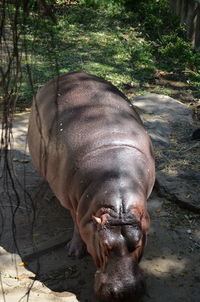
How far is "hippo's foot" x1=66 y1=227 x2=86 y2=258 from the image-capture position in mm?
3871

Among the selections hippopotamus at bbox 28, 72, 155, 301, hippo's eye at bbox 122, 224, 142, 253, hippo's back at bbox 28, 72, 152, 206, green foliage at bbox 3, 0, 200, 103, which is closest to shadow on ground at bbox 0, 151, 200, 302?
hippopotamus at bbox 28, 72, 155, 301

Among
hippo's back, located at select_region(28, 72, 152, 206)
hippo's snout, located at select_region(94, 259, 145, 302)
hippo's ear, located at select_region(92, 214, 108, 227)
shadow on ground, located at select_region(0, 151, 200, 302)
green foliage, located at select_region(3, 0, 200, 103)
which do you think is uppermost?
hippo's back, located at select_region(28, 72, 152, 206)

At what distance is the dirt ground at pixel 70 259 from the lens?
135 inches

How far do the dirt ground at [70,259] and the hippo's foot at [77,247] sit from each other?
5 cm

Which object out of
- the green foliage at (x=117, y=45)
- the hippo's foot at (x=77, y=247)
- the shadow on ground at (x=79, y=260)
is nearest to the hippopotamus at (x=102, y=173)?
the hippo's foot at (x=77, y=247)

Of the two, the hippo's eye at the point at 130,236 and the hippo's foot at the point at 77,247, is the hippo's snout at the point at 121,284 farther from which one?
the hippo's foot at the point at 77,247

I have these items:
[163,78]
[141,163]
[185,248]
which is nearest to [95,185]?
[141,163]

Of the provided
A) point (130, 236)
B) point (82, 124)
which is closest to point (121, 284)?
point (130, 236)

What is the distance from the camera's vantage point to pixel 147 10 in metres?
11.3

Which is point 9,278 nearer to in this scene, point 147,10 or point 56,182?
point 56,182

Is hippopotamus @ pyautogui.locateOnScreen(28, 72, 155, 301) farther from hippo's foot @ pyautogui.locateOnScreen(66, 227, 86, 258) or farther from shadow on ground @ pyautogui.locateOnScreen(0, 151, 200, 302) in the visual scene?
shadow on ground @ pyautogui.locateOnScreen(0, 151, 200, 302)

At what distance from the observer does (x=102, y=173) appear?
340cm

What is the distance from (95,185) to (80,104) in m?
0.98

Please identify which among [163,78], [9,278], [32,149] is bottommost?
[163,78]
